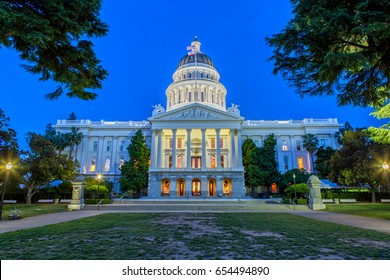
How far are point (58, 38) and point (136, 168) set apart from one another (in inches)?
1544

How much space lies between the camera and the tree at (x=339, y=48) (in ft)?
26.6

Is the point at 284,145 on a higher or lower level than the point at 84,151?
higher

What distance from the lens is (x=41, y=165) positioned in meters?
29.8

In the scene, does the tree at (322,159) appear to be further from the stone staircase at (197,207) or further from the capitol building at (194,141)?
the stone staircase at (197,207)

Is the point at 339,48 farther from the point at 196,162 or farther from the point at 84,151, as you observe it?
the point at 84,151

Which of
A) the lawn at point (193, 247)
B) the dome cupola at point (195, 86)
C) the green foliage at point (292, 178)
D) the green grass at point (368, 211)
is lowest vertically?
the green grass at point (368, 211)

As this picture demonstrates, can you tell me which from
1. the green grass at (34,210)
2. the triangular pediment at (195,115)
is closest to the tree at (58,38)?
the green grass at (34,210)

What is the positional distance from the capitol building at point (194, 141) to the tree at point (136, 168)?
7.36 feet

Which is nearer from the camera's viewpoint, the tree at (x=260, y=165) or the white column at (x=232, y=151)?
the white column at (x=232, y=151)

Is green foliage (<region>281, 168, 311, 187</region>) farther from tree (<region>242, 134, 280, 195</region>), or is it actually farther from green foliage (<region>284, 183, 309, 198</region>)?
green foliage (<region>284, 183, 309, 198</region>)

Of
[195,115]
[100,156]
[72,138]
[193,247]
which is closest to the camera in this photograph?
[193,247]

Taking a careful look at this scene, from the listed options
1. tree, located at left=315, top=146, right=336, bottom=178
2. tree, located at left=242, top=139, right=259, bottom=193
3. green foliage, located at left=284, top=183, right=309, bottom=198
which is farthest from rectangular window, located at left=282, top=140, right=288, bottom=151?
green foliage, located at left=284, top=183, right=309, bottom=198

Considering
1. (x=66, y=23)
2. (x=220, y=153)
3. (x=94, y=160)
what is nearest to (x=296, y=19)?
(x=66, y=23)

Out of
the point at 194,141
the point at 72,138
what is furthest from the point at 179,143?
the point at 72,138
